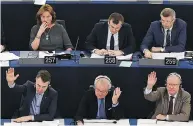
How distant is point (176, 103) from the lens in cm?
484

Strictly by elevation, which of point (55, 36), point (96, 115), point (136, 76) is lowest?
point (96, 115)

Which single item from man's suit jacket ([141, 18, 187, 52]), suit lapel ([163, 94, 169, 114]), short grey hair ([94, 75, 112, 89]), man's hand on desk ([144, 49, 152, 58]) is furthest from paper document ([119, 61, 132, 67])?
suit lapel ([163, 94, 169, 114])

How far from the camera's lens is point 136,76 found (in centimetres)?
518

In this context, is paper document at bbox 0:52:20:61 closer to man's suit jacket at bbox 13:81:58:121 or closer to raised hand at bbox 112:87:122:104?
man's suit jacket at bbox 13:81:58:121

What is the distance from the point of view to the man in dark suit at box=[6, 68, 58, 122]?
4.78m

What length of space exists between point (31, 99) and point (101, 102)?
64cm

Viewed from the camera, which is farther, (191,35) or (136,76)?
(191,35)

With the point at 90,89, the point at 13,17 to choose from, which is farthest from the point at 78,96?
the point at 13,17

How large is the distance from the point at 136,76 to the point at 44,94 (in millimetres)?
919

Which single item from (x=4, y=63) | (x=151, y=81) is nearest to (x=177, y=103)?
(x=151, y=81)

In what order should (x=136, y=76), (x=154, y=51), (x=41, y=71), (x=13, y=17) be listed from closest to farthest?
1. (x=41, y=71)
2. (x=136, y=76)
3. (x=154, y=51)
4. (x=13, y=17)

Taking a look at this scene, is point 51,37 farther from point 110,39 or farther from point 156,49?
point 156,49

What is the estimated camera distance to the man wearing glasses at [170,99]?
4.76 meters

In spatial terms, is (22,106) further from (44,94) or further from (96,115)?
(96,115)
